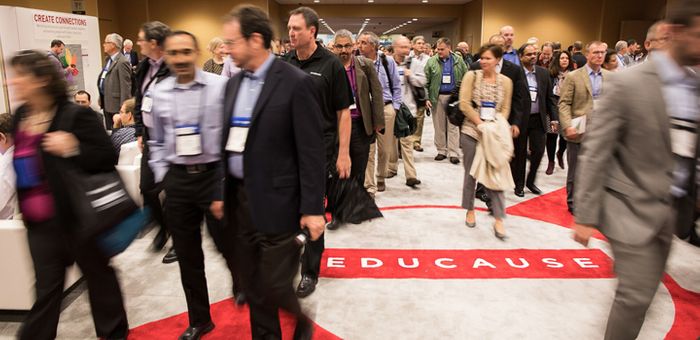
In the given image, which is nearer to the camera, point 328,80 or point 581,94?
point 328,80

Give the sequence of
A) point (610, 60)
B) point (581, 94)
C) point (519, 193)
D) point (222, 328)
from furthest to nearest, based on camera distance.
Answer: point (519, 193) → point (610, 60) → point (581, 94) → point (222, 328)

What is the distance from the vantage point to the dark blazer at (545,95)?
18.4 feet

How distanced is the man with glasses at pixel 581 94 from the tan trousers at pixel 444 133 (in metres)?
2.61

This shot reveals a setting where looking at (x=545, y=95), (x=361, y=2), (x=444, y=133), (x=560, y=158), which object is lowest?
(x=560, y=158)

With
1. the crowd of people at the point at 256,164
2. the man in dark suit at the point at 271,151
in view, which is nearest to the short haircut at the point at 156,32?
the crowd of people at the point at 256,164

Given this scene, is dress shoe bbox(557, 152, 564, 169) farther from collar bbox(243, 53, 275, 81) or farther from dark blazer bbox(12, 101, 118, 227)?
dark blazer bbox(12, 101, 118, 227)

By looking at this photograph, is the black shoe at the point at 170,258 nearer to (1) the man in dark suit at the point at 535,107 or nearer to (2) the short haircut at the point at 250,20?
(2) the short haircut at the point at 250,20

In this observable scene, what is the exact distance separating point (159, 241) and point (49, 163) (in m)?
1.97

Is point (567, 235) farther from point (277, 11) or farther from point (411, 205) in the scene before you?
point (277, 11)

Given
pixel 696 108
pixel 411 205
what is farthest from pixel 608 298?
pixel 411 205

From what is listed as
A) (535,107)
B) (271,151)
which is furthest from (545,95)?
(271,151)

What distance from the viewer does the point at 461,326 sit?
293 centimetres

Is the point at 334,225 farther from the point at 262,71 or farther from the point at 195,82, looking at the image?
the point at 262,71

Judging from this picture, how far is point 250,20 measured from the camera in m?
2.15
